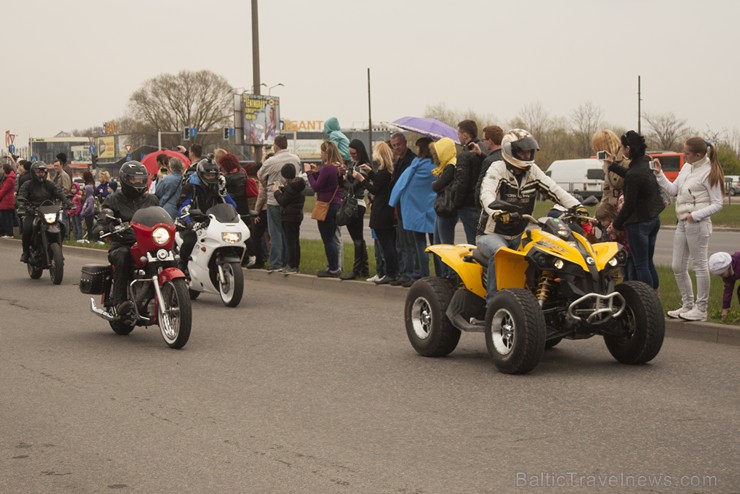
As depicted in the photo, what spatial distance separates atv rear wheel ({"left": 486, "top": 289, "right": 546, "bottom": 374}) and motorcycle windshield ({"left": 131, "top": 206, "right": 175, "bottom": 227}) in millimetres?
3502

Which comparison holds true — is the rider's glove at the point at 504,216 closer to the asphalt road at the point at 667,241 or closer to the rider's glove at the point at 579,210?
the rider's glove at the point at 579,210

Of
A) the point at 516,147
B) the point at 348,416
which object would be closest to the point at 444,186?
the point at 516,147

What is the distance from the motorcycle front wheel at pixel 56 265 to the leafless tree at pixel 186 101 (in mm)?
88576

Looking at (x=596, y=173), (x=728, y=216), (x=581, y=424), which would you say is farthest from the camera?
(x=596, y=173)

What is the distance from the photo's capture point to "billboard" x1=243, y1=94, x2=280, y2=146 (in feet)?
108

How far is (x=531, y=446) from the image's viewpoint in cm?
651

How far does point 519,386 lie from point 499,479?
2.60m

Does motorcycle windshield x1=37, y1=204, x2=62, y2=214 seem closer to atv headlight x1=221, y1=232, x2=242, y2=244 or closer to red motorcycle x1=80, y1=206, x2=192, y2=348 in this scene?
atv headlight x1=221, y1=232, x2=242, y2=244

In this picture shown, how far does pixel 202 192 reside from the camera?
15320 millimetres

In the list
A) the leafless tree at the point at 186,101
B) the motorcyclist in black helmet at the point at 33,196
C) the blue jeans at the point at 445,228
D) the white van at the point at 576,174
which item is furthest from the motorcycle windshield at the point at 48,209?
the leafless tree at the point at 186,101

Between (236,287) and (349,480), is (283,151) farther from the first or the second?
(349,480)

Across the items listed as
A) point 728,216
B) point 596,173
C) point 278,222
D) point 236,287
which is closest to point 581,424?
point 236,287

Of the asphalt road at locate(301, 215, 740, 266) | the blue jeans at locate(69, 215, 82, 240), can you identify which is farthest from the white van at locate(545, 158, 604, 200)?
the blue jeans at locate(69, 215, 82, 240)

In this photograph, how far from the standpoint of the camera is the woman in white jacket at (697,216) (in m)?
11.0
